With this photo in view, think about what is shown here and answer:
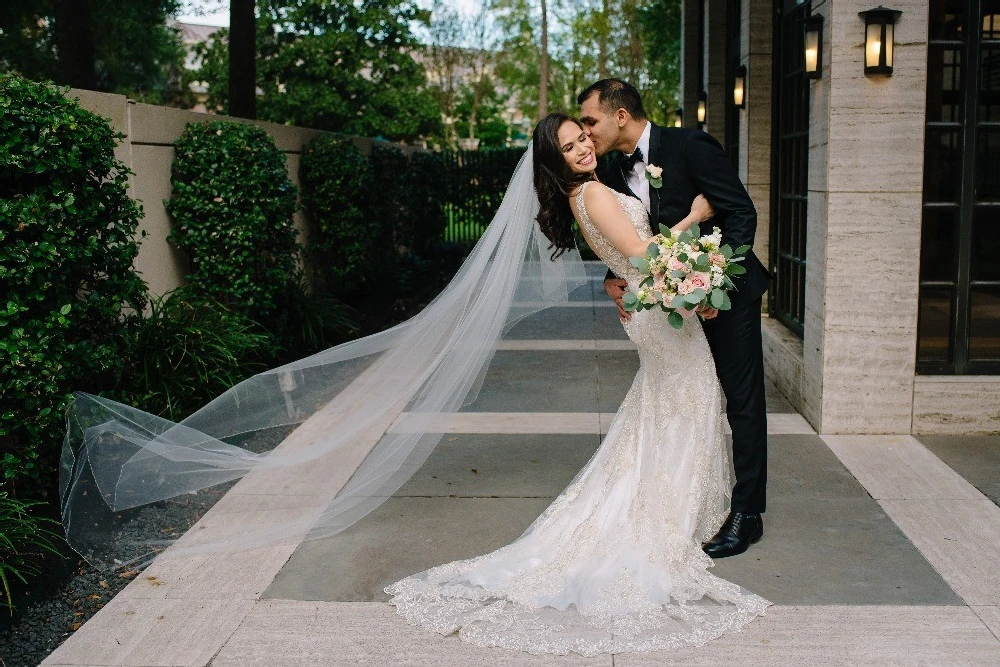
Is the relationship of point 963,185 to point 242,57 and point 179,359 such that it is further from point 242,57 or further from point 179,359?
point 242,57

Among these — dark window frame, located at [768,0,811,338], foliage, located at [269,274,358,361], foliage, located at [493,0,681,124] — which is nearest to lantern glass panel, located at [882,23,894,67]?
dark window frame, located at [768,0,811,338]

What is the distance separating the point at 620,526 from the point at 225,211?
17.1 feet

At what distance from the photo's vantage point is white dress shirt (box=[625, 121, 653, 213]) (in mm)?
4465

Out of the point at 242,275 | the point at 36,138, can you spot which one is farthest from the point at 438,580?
the point at 242,275

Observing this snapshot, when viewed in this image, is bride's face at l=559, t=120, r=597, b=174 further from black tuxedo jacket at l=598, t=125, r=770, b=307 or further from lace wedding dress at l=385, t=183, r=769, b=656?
black tuxedo jacket at l=598, t=125, r=770, b=307

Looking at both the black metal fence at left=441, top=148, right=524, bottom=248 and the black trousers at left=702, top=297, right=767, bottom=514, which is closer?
the black trousers at left=702, top=297, right=767, bottom=514

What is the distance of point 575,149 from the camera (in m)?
4.24

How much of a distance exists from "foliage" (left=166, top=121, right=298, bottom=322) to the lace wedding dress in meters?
4.71

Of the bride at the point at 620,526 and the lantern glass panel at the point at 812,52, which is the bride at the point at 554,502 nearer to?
the bride at the point at 620,526

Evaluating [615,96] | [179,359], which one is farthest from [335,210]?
[615,96]

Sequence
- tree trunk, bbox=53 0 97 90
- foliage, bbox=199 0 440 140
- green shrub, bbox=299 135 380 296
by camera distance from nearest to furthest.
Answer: green shrub, bbox=299 135 380 296, tree trunk, bbox=53 0 97 90, foliage, bbox=199 0 440 140

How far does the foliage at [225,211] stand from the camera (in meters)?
8.26

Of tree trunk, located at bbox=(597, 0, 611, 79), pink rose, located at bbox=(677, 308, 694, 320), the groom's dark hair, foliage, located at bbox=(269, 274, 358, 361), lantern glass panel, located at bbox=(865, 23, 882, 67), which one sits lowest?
foliage, located at bbox=(269, 274, 358, 361)

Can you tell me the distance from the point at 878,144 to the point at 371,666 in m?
4.59
